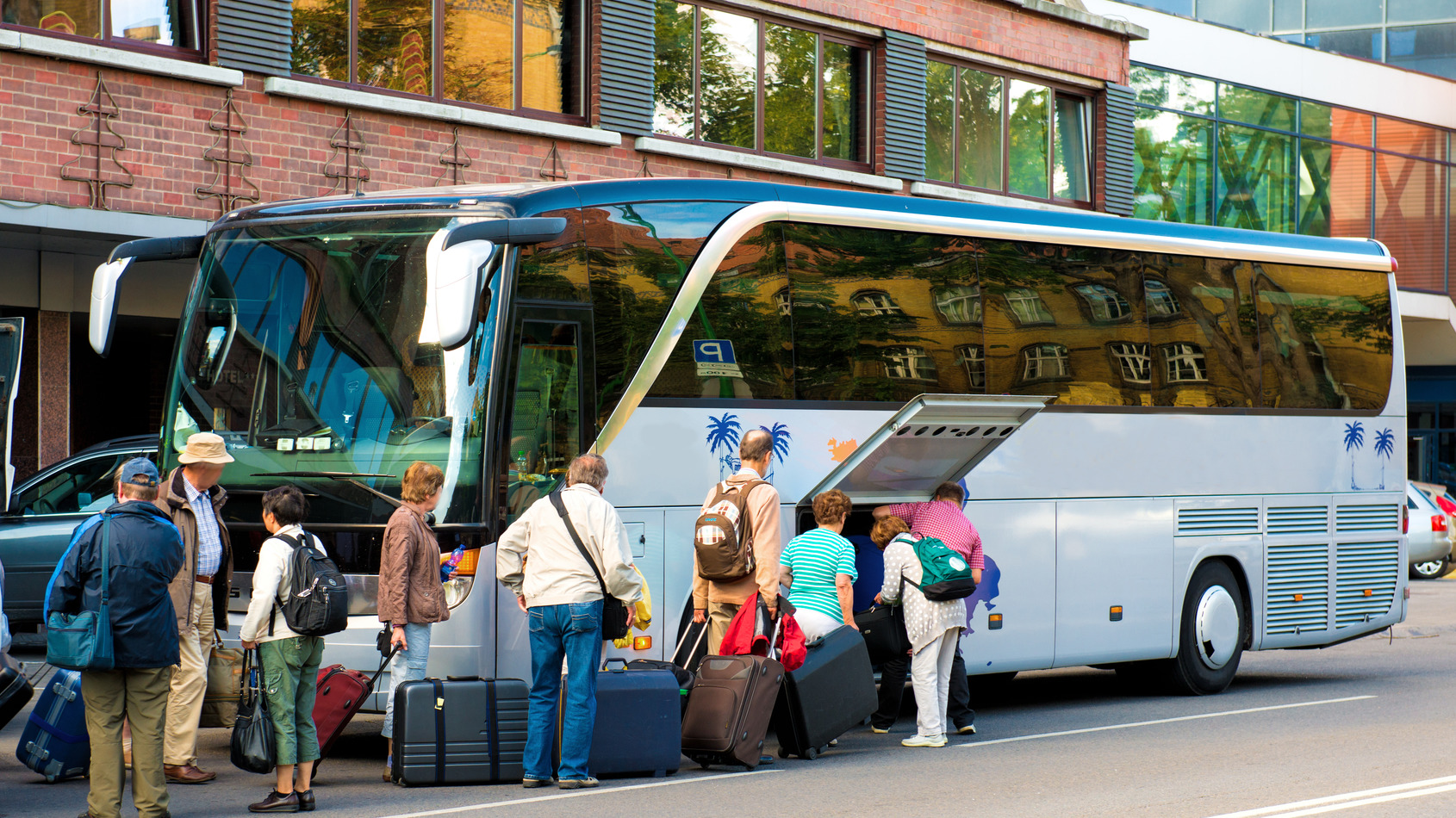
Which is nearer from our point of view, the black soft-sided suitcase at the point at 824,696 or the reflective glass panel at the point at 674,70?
the black soft-sided suitcase at the point at 824,696

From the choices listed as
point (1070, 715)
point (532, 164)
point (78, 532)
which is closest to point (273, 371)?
point (78, 532)

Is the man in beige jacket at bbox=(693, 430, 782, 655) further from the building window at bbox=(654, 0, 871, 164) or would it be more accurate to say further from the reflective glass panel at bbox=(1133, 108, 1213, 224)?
the reflective glass panel at bbox=(1133, 108, 1213, 224)

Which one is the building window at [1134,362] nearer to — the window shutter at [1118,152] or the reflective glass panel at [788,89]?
the reflective glass panel at [788,89]

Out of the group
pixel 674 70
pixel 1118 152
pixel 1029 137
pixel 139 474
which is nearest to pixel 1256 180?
pixel 1118 152

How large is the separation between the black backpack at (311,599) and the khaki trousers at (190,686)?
1.11m

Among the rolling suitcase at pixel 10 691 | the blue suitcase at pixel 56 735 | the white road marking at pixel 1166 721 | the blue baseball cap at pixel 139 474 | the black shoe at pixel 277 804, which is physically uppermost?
the blue baseball cap at pixel 139 474

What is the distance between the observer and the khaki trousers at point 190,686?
Result: 337 inches

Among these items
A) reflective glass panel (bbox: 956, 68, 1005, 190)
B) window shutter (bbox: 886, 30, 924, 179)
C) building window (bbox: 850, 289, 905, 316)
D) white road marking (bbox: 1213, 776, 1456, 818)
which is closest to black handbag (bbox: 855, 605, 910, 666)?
building window (bbox: 850, 289, 905, 316)

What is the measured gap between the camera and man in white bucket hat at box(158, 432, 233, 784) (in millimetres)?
8453

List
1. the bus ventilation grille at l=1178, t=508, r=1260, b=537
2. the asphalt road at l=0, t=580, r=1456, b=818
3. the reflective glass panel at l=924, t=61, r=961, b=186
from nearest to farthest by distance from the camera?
the asphalt road at l=0, t=580, r=1456, b=818 < the bus ventilation grille at l=1178, t=508, r=1260, b=537 < the reflective glass panel at l=924, t=61, r=961, b=186

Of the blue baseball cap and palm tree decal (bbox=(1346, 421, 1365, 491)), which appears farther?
palm tree decal (bbox=(1346, 421, 1365, 491))

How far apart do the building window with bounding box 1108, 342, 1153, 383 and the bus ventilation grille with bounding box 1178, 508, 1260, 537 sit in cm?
117

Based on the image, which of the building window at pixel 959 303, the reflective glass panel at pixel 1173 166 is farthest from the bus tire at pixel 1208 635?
the reflective glass panel at pixel 1173 166

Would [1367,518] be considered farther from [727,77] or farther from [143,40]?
[143,40]
